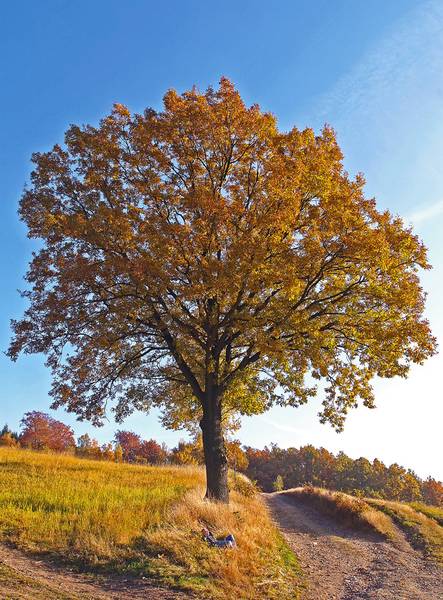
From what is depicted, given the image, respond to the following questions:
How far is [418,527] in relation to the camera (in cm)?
2031

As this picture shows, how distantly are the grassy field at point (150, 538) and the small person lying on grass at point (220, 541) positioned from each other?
217 millimetres

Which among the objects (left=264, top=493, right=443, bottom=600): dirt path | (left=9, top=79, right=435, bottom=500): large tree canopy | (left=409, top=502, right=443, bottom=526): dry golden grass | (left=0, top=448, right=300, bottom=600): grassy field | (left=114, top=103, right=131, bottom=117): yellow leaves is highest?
(left=114, top=103, right=131, bottom=117): yellow leaves

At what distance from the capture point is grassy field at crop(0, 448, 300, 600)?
32.1 feet

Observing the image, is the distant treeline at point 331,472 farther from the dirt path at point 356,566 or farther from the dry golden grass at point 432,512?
the dirt path at point 356,566

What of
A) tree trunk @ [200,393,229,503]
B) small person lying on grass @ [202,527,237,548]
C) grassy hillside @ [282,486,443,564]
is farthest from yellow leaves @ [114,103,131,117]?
grassy hillside @ [282,486,443,564]

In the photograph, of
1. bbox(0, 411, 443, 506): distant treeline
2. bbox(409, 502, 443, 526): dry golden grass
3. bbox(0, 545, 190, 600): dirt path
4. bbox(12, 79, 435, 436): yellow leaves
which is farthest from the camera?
bbox(0, 411, 443, 506): distant treeline

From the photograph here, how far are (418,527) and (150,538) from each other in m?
14.3

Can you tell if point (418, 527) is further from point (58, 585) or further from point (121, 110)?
point (121, 110)

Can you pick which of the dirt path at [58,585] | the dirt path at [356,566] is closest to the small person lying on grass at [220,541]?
the dirt path at [356,566]

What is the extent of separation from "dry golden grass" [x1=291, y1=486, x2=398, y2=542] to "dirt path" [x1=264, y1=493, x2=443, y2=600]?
538 mm

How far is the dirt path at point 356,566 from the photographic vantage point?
37.2 feet

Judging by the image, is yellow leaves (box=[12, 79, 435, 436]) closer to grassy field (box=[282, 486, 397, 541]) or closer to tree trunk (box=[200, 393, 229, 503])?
tree trunk (box=[200, 393, 229, 503])

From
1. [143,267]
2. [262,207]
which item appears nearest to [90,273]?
[143,267]

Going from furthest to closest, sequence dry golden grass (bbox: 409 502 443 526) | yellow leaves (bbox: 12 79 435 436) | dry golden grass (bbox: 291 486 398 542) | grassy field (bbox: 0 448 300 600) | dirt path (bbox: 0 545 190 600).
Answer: dry golden grass (bbox: 409 502 443 526)
dry golden grass (bbox: 291 486 398 542)
yellow leaves (bbox: 12 79 435 436)
grassy field (bbox: 0 448 300 600)
dirt path (bbox: 0 545 190 600)
